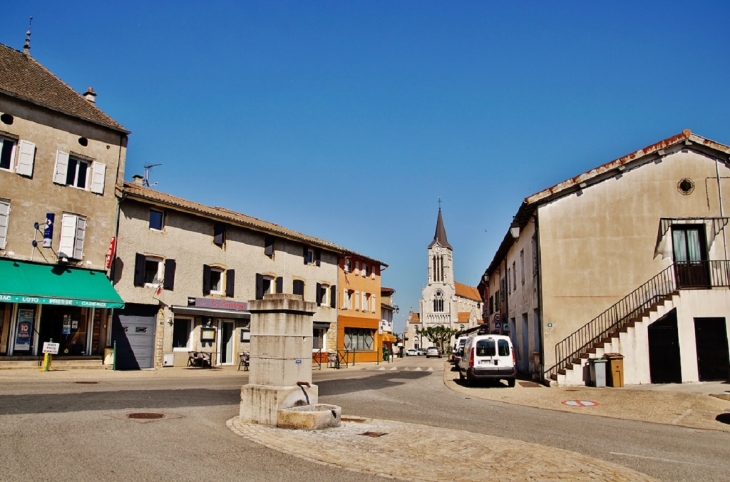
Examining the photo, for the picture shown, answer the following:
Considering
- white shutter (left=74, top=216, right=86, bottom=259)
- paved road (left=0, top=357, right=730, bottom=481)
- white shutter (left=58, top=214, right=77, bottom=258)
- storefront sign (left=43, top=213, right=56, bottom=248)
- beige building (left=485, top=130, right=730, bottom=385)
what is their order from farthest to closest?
white shutter (left=74, top=216, right=86, bottom=259) → white shutter (left=58, top=214, right=77, bottom=258) → storefront sign (left=43, top=213, right=56, bottom=248) → beige building (left=485, top=130, right=730, bottom=385) → paved road (left=0, top=357, right=730, bottom=481)

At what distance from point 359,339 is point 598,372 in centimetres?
2764

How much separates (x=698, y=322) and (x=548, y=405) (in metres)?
8.32

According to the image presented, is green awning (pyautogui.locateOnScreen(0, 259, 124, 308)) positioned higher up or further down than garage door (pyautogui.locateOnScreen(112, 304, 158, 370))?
higher up

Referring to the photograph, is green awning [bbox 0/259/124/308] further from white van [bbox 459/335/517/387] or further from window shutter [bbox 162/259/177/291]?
white van [bbox 459/335/517/387]

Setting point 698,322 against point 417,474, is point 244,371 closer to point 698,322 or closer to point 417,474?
point 698,322

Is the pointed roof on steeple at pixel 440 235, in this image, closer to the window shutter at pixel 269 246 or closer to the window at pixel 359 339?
the window at pixel 359 339

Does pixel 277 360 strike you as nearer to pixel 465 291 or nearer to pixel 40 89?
pixel 40 89

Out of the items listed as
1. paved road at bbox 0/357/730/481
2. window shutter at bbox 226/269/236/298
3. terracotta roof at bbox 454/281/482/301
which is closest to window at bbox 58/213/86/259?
window shutter at bbox 226/269/236/298

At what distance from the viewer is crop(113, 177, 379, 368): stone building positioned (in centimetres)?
2616

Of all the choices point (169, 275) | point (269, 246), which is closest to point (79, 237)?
point (169, 275)

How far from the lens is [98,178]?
25141 mm

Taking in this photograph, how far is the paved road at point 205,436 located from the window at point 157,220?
13.6m

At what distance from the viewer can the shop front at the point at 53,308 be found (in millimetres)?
21484

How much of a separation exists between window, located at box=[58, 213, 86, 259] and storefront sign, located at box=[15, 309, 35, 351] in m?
2.56
